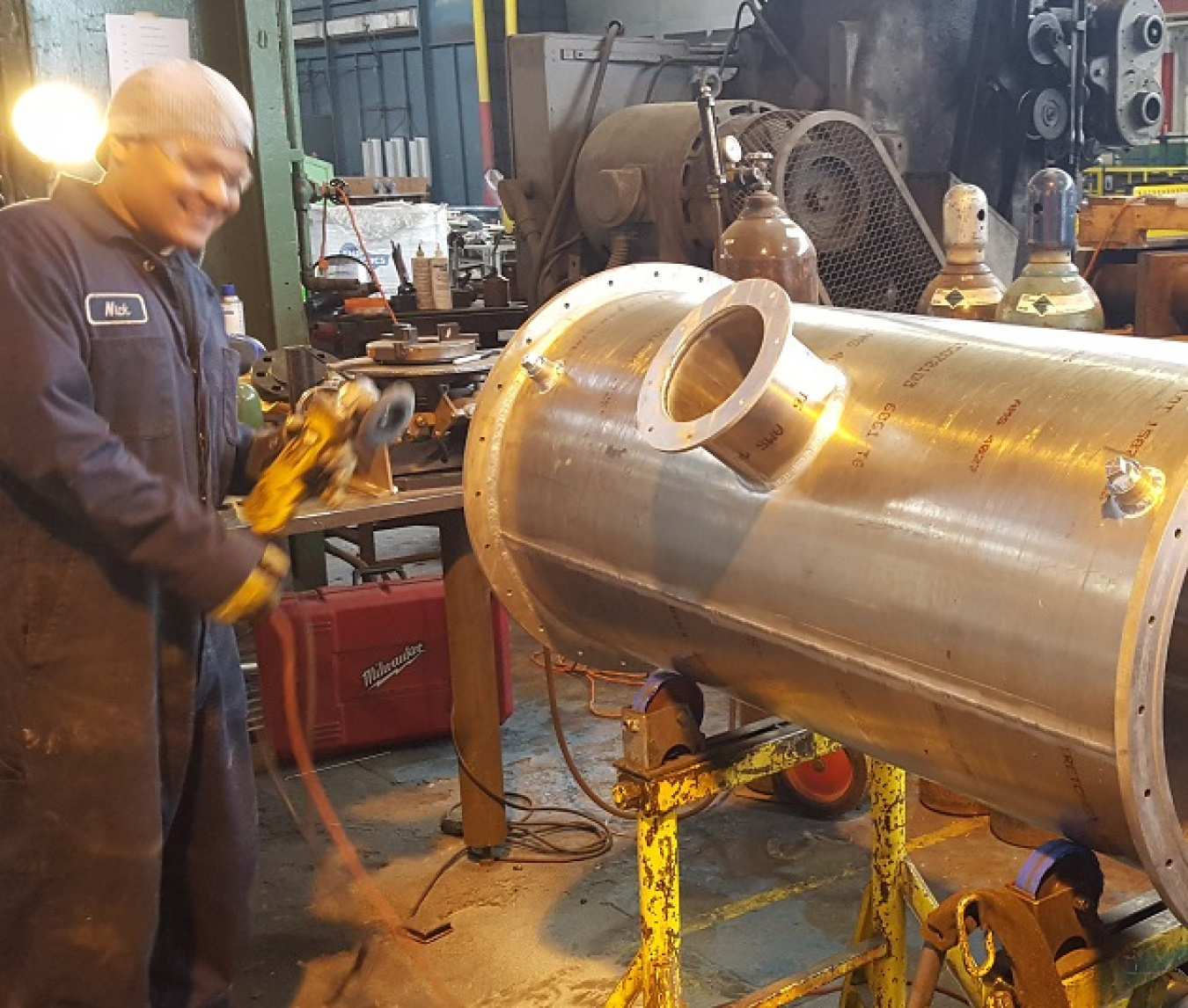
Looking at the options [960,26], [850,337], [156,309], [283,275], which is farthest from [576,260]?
[850,337]

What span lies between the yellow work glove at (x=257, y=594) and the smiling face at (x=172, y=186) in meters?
0.43

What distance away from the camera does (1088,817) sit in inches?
43.7

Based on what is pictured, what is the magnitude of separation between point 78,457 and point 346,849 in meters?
1.42

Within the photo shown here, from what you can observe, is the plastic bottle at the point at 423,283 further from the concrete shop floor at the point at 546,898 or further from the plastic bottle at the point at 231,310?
the concrete shop floor at the point at 546,898

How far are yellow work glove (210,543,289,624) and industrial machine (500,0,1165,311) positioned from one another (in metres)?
2.34

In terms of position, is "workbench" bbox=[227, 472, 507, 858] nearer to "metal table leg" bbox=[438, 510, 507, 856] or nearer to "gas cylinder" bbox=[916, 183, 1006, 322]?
"metal table leg" bbox=[438, 510, 507, 856]

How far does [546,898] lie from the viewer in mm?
2547

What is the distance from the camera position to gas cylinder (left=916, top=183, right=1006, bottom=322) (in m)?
2.62

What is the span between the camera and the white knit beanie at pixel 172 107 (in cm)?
164

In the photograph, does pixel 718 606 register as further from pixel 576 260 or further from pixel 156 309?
pixel 576 260

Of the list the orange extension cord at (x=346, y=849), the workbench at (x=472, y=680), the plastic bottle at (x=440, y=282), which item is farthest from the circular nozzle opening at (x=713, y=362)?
the plastic bottle at (x=440, y=282)

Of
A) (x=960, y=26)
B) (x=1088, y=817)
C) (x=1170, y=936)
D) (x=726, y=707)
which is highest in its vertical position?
(x=960, y=26)

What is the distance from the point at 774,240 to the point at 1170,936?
1.85 metres

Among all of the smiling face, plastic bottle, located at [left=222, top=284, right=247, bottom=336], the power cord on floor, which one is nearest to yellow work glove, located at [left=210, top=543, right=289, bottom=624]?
the smiling face
